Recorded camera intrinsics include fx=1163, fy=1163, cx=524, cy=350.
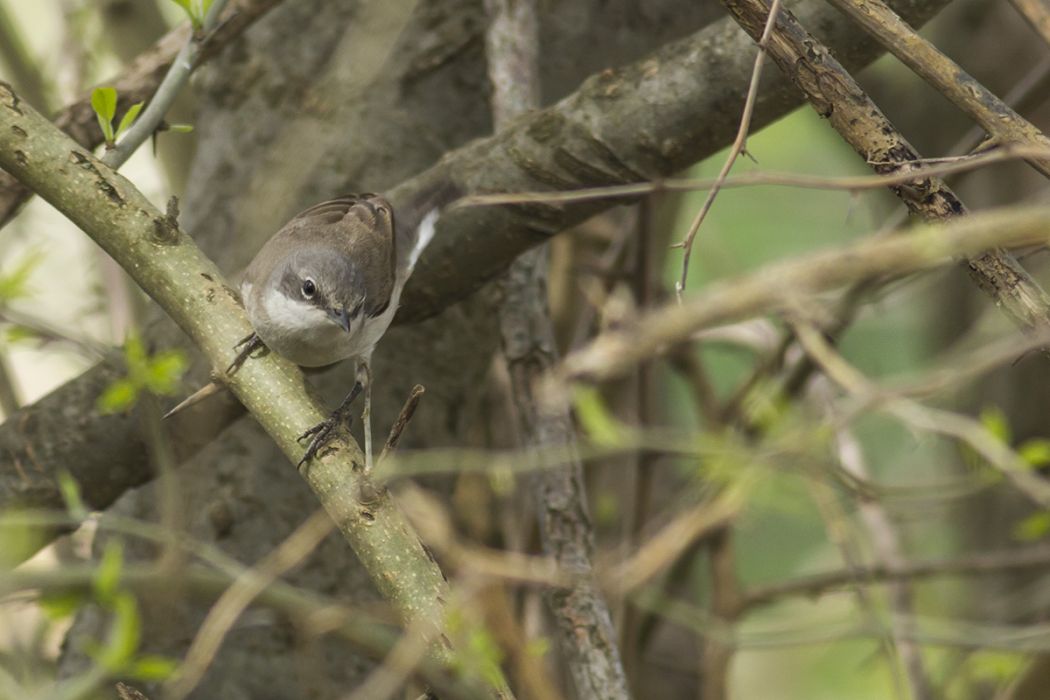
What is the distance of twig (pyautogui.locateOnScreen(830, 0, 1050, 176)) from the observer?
212cm

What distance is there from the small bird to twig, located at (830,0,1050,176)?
137 cm

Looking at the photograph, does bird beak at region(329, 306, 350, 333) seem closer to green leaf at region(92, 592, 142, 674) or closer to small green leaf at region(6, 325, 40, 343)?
small green leaf at region(6, 325, 40, 343)

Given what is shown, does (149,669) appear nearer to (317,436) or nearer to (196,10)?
(317,436)

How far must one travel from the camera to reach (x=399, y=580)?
Result: 87.6 inches

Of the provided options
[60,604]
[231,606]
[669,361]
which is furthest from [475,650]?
[669,361]

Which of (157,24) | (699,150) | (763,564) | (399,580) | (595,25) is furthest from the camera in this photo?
(763,564)

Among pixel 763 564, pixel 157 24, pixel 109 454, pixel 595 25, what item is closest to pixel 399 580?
pixel 109 454

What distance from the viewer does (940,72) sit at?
2.17m

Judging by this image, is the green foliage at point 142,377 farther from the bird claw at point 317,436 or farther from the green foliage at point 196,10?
the green foliage at point 196,10

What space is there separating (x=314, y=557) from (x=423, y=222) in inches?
42.7

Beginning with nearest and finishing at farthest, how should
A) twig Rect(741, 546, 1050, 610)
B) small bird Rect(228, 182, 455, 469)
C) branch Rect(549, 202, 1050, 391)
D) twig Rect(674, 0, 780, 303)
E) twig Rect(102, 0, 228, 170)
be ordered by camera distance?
branch Rect(549, 202, 1050, 391) → twig Rect(674, 0, 780, 303) → twig Rect(102, 0, 228, 170) → small bird Rect(228, 182, 455, 469) → twig Rect(741, 546, 1050, 610)

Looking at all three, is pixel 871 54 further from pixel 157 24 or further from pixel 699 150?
pixel 157 24

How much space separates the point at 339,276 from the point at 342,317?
253 mm

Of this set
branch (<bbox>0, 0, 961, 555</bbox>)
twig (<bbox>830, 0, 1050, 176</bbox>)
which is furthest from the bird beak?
twig (<bbox>830, 0, 1050, 176</bbox>)
